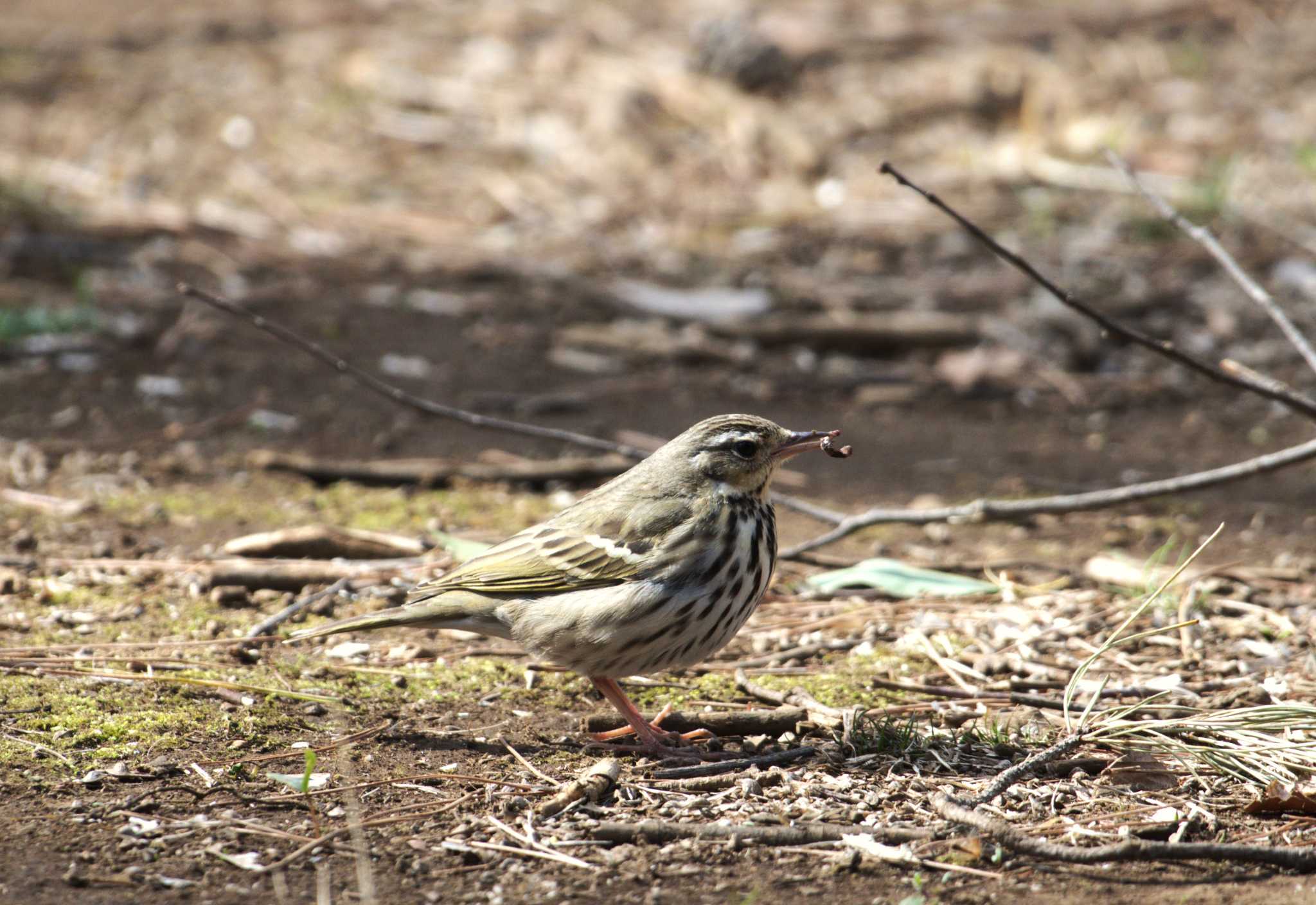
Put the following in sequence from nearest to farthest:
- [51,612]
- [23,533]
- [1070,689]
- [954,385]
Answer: [1070,689]
[51,612]
[23,533]
[954,385]

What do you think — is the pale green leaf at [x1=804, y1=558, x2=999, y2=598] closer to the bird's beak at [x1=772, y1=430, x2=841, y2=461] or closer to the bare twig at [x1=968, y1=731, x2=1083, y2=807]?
the bird's beak at [x1=772, y1=430, x2=841, y2=461]

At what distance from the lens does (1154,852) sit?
3.50 metres

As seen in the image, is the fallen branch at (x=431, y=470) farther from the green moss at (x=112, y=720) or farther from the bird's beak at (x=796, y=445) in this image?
the green moss at (x=112, y=720)

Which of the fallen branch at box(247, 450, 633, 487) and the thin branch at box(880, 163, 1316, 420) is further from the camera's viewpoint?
the fallen branch at box(247, 450, 633, 487)

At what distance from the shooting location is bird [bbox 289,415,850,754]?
4422mm

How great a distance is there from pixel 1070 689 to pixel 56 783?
2956mm

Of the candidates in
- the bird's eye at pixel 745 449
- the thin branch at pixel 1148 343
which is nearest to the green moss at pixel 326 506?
the bird's eye at pixel 745 449

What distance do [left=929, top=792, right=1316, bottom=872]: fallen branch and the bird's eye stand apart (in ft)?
5.31

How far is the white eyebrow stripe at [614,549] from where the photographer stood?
4535 mm

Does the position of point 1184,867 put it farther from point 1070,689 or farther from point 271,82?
point 271,82

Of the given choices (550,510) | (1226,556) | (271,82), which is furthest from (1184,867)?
(271,82)

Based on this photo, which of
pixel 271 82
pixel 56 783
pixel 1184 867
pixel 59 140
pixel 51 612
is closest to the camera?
pixel 1184 867

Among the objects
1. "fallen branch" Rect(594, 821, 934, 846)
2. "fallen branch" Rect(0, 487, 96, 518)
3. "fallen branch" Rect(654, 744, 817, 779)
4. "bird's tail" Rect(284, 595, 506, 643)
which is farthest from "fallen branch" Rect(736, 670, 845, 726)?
"fallen branch" Rect(0, 487, 96, 518)

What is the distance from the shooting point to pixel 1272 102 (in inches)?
499
